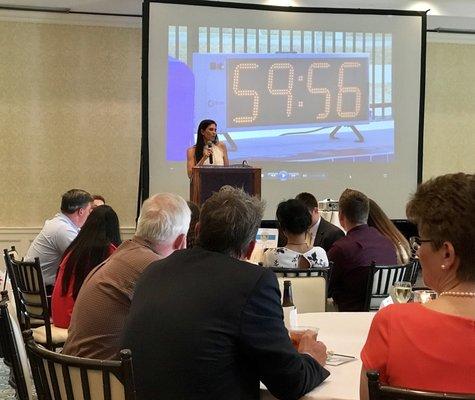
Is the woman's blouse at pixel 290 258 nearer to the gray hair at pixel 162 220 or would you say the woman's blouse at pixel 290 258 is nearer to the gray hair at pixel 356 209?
the gray hair at pixel 356 209

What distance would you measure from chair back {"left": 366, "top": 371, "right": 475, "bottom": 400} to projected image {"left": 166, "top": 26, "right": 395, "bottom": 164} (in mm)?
6040

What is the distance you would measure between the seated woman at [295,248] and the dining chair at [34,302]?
1.25 meters

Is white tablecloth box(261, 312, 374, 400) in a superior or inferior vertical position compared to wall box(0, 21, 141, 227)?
inferior

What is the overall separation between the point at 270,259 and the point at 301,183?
412cm

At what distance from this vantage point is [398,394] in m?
1.39

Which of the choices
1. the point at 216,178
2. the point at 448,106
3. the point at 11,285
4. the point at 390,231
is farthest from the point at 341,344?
the point at 448,106

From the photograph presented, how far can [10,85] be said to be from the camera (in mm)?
7766

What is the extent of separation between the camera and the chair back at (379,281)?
12.4 ft


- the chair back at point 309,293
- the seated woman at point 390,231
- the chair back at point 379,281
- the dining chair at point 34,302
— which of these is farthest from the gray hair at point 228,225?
the seated woman at point 390,231

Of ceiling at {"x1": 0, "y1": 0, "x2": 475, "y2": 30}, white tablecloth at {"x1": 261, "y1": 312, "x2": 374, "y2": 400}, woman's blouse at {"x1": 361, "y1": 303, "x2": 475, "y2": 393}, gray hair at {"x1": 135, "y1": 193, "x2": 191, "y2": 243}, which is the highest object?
ceiling at {"x1": 0, "y1": 0, "x2": 475, "y2": 30}

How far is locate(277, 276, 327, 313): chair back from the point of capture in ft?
11.1

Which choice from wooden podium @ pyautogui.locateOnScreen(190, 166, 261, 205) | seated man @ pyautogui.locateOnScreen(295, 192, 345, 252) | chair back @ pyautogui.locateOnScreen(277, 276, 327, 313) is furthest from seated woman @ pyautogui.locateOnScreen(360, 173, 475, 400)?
seated man @ pyautogui.locateOnScreen(295, 192, 345, 252)

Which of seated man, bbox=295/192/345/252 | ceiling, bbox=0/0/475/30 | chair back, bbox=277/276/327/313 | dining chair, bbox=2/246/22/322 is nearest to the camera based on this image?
chair back, bbox=277/276/327/313

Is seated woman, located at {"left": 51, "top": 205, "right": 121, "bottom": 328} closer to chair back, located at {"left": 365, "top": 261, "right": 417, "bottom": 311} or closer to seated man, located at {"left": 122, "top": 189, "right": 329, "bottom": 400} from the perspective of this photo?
chair back, located at {"left": 365, "top": 261, "right": 417, "bottom": 311}
